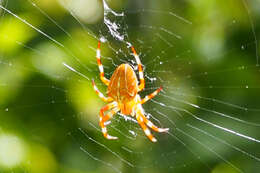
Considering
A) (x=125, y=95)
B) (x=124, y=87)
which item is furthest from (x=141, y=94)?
(x=124, y=87)

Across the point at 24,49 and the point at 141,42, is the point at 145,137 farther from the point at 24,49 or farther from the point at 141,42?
the point at 24,49

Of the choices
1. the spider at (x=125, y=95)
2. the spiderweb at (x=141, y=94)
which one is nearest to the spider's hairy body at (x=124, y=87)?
the spider at (x=125, y=95)

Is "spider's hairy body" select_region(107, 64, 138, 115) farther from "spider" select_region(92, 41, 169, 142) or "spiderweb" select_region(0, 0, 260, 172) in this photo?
"spiderweb" select_region(0, 0, 260, 172)

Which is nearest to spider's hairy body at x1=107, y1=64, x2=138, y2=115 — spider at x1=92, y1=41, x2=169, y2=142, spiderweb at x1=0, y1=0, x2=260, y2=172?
spider at x1=92, y1=41, x2=169, y2=142

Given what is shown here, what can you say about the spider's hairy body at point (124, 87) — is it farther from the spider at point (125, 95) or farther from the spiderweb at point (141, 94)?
the spiderweb at point (141, 94)

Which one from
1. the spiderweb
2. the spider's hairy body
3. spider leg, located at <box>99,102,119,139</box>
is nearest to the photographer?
the spider's hairy body

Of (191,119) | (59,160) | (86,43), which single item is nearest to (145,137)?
(191,119)
